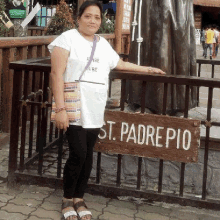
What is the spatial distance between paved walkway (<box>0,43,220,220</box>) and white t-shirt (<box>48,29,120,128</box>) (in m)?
0.75

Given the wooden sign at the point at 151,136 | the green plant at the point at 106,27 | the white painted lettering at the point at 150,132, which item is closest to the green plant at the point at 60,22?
the green plant at the point at 106,27

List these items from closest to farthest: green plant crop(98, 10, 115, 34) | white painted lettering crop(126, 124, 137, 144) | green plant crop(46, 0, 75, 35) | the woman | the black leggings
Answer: the woman → the black leggings → white painted lettering crop(126, 124, 137, 144) → green plant crop(46, 0, 75, 35) → green plant crop(98, 10, 115, 34)

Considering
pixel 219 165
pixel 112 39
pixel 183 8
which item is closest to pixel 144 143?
pixel 219 165

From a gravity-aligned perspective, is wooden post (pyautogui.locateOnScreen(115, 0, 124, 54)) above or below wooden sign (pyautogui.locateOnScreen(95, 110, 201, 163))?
above

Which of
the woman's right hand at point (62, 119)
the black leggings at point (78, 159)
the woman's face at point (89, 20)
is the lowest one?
the black leggings at point (78, 159)

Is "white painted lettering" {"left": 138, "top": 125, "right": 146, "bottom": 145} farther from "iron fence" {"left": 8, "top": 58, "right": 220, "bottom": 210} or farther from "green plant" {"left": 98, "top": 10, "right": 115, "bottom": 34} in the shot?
"green plant" {"left": 98, "top": 10, "right": 115, "bottom": 34}

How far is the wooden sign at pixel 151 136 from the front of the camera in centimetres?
322

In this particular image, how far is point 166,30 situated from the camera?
4074 mm

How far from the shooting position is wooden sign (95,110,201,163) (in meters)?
3.22

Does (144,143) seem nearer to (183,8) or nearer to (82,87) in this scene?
(82,87)

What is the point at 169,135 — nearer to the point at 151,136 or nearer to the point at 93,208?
the point at 151,136

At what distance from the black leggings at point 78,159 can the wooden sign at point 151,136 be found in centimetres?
22

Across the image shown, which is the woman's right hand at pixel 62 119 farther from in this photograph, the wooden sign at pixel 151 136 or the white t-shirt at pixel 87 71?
the wooden sign at pixel 151 136

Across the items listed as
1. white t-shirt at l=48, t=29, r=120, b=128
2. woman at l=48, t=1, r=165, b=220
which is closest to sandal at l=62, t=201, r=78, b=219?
woman at l=48, t=1, r=165, b=220
